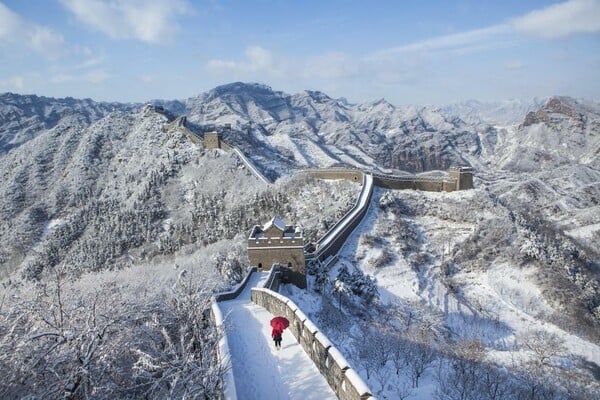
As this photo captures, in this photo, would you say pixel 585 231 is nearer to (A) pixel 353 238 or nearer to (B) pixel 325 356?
(A) pixel 353 238

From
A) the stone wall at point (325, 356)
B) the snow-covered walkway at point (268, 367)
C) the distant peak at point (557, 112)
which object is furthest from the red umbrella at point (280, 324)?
the distant peak at point (557, 112)

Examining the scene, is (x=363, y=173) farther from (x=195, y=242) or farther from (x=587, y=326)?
(x=587, y=326)

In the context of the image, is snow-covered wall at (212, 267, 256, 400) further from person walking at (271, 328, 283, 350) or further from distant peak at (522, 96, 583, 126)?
distant peak at (522, 96, 583, 126)

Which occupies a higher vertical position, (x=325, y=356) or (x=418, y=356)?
(x=325, y=356)

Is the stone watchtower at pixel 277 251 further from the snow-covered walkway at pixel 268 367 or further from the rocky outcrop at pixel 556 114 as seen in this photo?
the rocky outcrop at pixel 556 114

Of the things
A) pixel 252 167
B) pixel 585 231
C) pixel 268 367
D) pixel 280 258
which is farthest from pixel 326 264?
pixel 585 231

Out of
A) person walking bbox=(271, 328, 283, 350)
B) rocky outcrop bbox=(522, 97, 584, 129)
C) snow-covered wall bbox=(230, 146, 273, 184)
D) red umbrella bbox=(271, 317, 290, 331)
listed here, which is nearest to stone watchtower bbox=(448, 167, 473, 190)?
snow-covered wall bbox=(230, 146, 273, 184)
